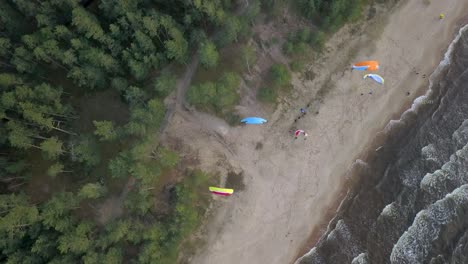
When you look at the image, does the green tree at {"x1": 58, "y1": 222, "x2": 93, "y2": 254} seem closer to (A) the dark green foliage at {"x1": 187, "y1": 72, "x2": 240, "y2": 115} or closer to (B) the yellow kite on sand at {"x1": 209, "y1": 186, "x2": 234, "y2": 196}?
(B) the yellow kite on sand at {"x1": 209, "y1": 186, "x2": 234, "y2": 196}

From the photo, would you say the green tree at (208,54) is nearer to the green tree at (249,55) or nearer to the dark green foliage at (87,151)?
the green tree at (249,55)

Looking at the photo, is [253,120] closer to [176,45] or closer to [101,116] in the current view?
[176,45]

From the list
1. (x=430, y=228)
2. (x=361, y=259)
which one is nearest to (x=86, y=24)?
(x=361, y=259)

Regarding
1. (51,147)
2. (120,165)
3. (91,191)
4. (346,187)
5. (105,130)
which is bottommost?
(346,187)

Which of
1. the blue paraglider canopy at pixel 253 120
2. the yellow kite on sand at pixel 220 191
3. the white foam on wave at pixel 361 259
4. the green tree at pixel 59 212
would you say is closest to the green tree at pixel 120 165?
the green tree at pixel 59 212

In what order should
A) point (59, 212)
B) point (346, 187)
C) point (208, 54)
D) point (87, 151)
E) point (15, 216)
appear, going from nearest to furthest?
point (15, 216), point (59, 212), point (87, 151), point (208, 54), point (346, 187)

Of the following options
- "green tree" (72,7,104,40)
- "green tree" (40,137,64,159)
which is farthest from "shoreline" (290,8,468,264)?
"green tree" (72,7,104,40)
